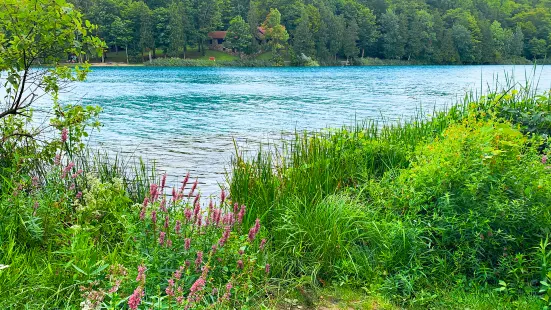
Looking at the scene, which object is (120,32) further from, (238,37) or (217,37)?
(238,37)

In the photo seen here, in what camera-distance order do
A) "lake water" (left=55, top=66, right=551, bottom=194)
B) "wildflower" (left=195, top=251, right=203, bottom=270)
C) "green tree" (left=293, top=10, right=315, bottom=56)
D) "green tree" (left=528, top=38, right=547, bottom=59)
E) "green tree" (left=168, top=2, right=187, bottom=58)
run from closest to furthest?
"wildflower" (left=195, top=251, right=203, bottom=270) < "lake water" (left=55, top=66, right=551, bottom=194) < "green tree" (left=168, top=2, right=187, bottom=58) < "green tree" (left=293, top=10, right=315, bottom=56) < "green tree" (left=528, top=38, right=547, bottom=59)

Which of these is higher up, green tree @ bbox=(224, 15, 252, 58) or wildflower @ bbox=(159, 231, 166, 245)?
green tree @ bbox=(224, 15, 252, 58)

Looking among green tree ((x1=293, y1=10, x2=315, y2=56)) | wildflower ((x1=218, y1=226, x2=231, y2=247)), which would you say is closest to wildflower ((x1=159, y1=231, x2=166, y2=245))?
wildflower ((x1=218, y1=226, x2=231, y2=247))

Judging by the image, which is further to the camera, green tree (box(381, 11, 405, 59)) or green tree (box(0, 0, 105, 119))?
green tree (box(381, 11, 405, 59))

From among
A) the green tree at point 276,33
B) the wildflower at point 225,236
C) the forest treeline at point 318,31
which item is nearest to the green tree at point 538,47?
the forest treeline at point 318,31

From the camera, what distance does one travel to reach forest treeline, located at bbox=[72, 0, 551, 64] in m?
112

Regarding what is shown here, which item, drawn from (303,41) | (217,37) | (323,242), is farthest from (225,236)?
(217,37)

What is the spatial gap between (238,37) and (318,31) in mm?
20813

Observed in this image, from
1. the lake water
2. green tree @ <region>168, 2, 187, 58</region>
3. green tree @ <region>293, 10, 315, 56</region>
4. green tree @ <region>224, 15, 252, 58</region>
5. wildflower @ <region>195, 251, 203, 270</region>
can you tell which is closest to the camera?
wildflower @ <region>195, 251, 203, 270</region>

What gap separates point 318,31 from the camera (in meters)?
122

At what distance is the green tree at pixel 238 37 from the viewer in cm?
11450

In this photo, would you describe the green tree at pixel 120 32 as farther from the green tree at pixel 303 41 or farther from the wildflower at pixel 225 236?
the wildflower at pixel 225 236

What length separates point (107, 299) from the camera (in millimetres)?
3812

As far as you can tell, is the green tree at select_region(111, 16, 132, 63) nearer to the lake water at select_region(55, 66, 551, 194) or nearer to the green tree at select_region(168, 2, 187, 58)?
the green tree at select_region(168, 2, 187, 58)
